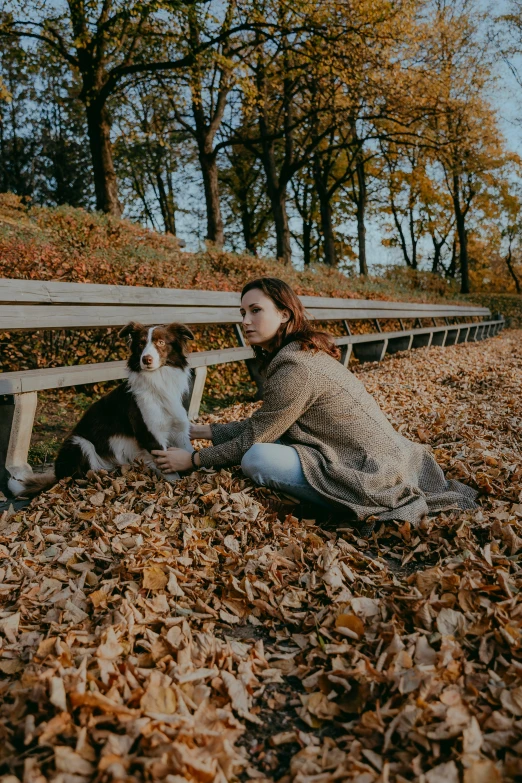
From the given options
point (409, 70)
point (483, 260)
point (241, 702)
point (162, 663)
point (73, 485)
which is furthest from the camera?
point (483, 260)

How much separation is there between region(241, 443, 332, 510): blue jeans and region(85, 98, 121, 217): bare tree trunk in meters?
10.2

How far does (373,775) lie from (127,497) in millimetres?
2352

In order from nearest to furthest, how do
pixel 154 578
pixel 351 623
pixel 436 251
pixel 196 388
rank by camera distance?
1. pixel 351 623
2. pixel 154 578
3. pixel 196 388
4. pixel 436 251

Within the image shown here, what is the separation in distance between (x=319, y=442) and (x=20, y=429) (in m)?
1.87

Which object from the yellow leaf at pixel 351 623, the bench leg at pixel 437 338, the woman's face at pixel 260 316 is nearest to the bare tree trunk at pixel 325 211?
the bench leg at pixel 437 338

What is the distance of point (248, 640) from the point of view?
225 centimetres

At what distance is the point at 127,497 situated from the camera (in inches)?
140

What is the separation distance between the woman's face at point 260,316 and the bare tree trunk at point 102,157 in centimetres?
965

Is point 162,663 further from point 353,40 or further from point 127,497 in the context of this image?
point 353,40

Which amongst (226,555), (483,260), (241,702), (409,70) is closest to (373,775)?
(241,702)

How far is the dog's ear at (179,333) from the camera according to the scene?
4066 mm

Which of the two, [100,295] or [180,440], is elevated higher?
[100,295]

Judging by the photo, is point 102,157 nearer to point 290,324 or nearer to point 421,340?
point 421,340

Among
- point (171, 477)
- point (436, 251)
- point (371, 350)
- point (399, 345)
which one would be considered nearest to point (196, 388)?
point (171, 477)
